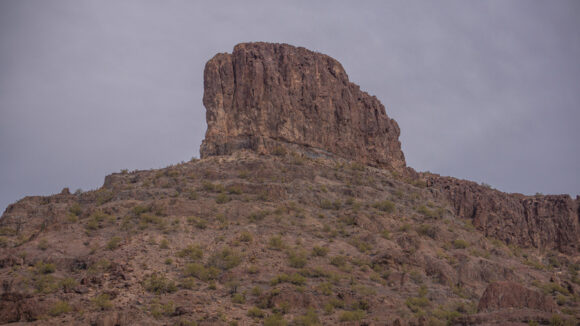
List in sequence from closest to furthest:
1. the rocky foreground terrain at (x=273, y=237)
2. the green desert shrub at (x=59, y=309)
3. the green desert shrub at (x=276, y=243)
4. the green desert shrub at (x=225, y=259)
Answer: the green desert shrub at (x=59, y=309) < the rocky foreground terrain at (x=273, y=237) < the green desert shrub at (x=225, y=259) < the green desert shrub at (x=276, y=243)

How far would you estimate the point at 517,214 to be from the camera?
81.7 metres

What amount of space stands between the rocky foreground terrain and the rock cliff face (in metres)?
0.16

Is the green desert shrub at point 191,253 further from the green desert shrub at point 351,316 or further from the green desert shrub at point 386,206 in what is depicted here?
the green desert shrub at point 386,206

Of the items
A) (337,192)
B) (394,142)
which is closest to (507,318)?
(337,192)

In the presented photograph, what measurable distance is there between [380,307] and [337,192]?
19910 mm

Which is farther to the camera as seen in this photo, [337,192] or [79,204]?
[337,192]

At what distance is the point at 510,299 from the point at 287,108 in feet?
117

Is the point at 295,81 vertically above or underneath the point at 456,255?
above

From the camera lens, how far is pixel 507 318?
20.6 m

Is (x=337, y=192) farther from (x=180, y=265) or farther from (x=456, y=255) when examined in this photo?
(x=180, y=265)

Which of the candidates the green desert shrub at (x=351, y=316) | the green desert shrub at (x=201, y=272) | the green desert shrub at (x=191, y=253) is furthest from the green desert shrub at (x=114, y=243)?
the green desert shrub at (x=351, y=316)

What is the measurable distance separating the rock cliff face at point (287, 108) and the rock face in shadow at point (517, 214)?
17.0m

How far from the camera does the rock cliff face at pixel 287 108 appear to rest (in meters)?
55.2

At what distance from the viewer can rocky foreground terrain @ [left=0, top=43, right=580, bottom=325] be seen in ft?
92.1
